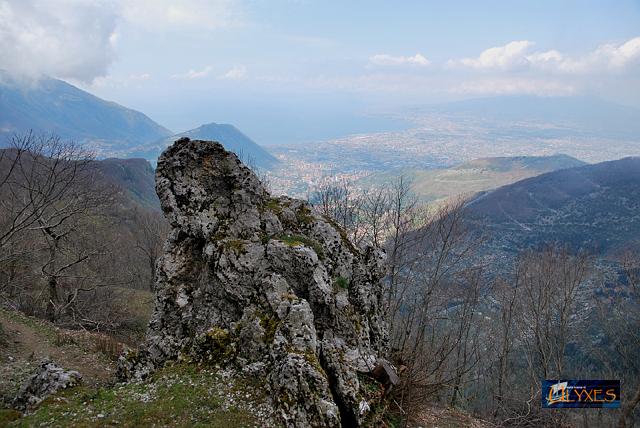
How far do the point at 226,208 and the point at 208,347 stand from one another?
5.35 metres

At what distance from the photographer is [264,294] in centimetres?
1358

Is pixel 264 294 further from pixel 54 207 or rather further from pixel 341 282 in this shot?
pixel 54 207

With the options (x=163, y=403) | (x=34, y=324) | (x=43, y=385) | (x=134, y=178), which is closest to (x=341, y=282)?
(x=163, y=403)

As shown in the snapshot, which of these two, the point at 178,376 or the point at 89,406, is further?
the point at 178,376

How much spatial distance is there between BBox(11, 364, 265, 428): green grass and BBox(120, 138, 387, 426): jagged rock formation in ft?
2.59

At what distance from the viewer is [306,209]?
17.1 meters

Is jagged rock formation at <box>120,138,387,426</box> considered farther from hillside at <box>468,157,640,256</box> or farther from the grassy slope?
hillside at <box>468,157,640,256</box>

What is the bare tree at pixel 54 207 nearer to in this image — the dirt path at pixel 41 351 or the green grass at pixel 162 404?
the dirt path at pixel 41 351

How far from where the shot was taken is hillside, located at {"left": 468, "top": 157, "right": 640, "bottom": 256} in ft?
288

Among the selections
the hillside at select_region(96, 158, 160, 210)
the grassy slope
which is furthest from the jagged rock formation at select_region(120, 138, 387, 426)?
the hillside at select_region(96, 158, 160, 210)

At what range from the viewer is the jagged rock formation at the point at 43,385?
42.0 ft

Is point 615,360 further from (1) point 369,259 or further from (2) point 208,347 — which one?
(2) point 208,347

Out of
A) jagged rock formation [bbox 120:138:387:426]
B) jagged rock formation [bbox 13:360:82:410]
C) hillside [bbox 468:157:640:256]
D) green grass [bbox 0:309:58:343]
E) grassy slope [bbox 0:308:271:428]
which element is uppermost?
jagged rock formation [bbox 120:138:387:426]

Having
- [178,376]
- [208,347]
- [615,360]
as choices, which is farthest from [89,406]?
[615,360]
